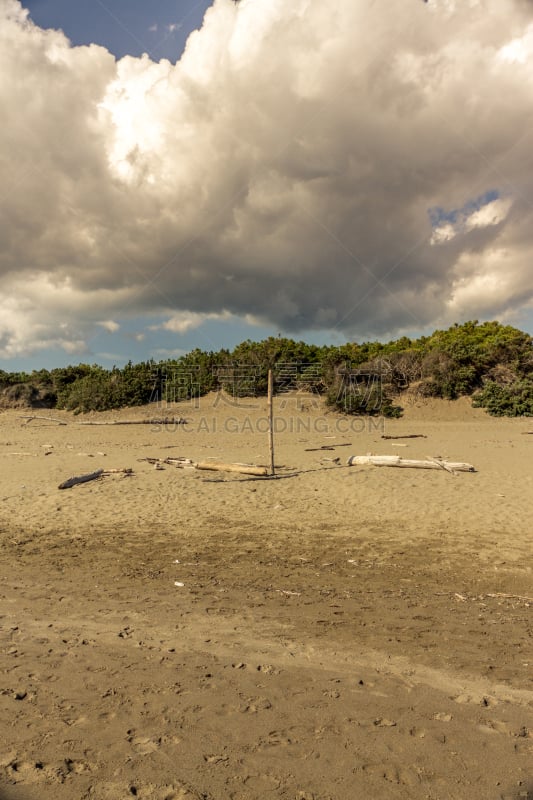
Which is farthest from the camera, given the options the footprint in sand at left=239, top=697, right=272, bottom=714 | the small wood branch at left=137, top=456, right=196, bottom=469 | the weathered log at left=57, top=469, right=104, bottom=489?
the small wood branch at left=137, top=456, right=196, bottom=469

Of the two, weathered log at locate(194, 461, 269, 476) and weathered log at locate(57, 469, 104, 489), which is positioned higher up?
weathered log at locate(194, 461, 269, 476)

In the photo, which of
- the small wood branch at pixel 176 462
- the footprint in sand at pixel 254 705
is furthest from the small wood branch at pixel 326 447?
the footprint in sand at pixel 254 705

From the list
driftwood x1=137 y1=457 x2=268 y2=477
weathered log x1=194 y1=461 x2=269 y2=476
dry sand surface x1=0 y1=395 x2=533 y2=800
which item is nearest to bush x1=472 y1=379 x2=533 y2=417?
dry sand surface x1=0 y1=395 x2=533 y2=800

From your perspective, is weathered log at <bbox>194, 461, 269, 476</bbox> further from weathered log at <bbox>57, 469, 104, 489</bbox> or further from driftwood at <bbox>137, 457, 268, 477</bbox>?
weathered log at <bbox>57, 469, 104, 489</bbox>

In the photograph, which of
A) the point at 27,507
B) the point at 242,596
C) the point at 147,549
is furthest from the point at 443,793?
the point at 27,507

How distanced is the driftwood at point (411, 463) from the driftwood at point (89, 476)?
668 cm

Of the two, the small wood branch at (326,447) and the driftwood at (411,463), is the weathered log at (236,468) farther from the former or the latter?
the small wood branch at (326,447)

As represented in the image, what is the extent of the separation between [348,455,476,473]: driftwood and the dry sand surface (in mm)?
Result: 1582

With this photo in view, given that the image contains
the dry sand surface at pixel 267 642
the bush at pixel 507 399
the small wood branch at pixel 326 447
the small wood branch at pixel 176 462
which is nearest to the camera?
the dry sand surface at pixel 267 642

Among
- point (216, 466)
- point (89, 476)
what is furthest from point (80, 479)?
point (216, 466)

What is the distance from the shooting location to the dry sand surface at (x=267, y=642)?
3041 mm

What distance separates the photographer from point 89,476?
43.1ft

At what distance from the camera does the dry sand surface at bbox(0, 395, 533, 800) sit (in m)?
3.04

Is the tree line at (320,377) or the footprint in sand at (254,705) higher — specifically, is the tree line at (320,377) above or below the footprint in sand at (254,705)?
above
